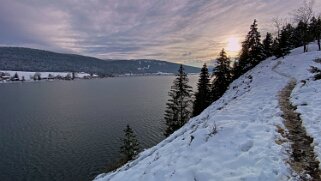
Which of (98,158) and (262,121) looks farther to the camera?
(98,158)

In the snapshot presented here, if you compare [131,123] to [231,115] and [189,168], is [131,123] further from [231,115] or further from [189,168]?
[189,168]

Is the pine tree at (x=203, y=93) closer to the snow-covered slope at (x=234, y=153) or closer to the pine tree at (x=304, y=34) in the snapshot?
the pine tree at (x=304, y=34)

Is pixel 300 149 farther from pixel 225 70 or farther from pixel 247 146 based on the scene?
pixel 225 70

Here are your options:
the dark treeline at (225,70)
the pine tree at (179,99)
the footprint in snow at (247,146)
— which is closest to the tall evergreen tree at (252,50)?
the dark treeline at (225,70)

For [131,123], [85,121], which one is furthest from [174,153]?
[85,121]

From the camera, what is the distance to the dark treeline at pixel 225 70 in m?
44.9

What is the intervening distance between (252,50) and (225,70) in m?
14.6

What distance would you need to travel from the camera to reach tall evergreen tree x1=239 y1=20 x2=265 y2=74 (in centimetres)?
6210

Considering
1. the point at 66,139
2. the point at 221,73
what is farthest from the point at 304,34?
the point at 66,139

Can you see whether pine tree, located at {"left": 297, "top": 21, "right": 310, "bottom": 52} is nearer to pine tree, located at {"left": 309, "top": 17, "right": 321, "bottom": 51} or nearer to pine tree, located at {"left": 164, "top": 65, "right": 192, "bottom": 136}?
pine tree, located at {"left": 309, "top": 17, "right": 321, "bottom": 51}

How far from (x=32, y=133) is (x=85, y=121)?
14.3 meters

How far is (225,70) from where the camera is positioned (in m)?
52.5

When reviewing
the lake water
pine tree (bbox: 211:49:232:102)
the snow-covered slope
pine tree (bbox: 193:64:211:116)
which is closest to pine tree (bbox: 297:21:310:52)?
pine tree (bbox: 211:49:232:102)

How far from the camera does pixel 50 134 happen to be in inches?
2347
